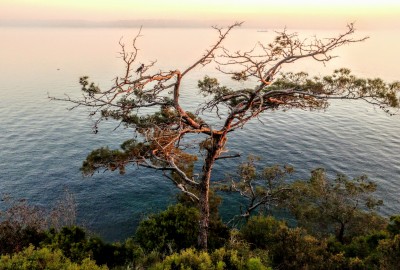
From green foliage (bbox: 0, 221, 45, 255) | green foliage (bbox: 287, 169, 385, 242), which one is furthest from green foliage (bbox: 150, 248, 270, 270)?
green foliage (bbox: 287, 169, 385, 242)

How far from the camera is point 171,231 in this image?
79.5 ft

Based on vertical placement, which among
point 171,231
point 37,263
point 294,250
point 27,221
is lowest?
point 27,221

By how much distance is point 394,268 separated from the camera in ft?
47.5

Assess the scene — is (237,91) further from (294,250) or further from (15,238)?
(15,238)

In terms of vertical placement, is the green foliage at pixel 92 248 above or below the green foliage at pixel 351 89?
below

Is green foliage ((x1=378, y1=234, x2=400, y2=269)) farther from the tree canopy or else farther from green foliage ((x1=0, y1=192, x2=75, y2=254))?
green foliage ((x1=0, y1=192, x2=75, y2=254))

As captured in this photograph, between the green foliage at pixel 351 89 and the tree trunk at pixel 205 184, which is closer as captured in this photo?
the green foliage at pixel 351 89

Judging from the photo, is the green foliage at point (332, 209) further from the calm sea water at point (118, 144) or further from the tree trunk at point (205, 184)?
the tree trunk at point (205, 184)

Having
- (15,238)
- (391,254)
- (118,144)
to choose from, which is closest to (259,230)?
(391,254)

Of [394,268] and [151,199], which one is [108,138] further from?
[394,268]

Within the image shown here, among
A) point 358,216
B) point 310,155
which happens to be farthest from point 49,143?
point 358,216

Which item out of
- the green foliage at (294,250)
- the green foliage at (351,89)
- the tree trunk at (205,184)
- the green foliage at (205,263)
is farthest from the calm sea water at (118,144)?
the green foliage at (351,89)

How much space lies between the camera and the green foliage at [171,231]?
23531mm

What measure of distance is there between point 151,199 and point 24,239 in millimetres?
21247
